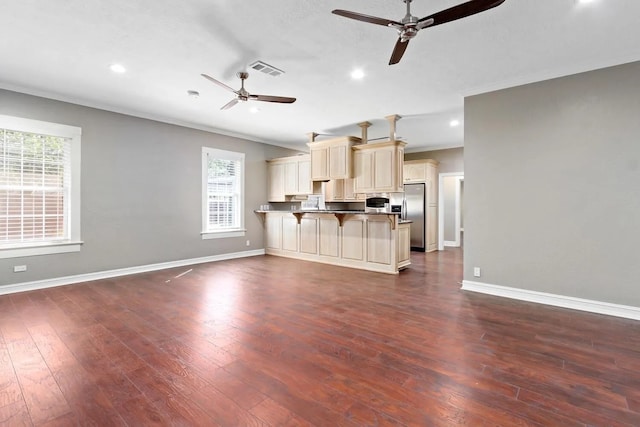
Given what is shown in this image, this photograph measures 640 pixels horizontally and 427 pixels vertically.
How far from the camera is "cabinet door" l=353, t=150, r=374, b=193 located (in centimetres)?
613

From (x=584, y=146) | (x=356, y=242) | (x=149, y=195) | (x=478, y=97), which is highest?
(x=478, y=97)

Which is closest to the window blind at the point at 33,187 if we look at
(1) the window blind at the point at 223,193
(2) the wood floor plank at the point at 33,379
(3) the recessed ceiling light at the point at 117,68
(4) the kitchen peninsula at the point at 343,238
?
(3) the recessed ceiling light at the point at 117,68

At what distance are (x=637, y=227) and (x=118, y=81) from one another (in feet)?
21.3

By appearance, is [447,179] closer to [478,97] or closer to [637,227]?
[478,97]

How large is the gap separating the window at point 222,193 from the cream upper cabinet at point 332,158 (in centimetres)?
184

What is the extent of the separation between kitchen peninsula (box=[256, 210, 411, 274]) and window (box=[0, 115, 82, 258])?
3766mm

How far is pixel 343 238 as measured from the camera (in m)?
6.21

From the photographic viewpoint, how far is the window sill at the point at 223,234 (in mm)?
6492

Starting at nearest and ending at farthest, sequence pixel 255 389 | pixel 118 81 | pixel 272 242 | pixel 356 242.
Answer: pixel 255 389 < pixel 118 81 < pixel 356 242 < pixel 272 242

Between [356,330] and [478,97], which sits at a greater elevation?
[478,97]

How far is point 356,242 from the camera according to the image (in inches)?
237

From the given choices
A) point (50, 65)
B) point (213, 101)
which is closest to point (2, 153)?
point (50, 65)

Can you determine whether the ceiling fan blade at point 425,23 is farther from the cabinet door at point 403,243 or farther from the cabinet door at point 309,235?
the cabinet door at point 309,235

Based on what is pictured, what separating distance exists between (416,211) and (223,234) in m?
5.08
